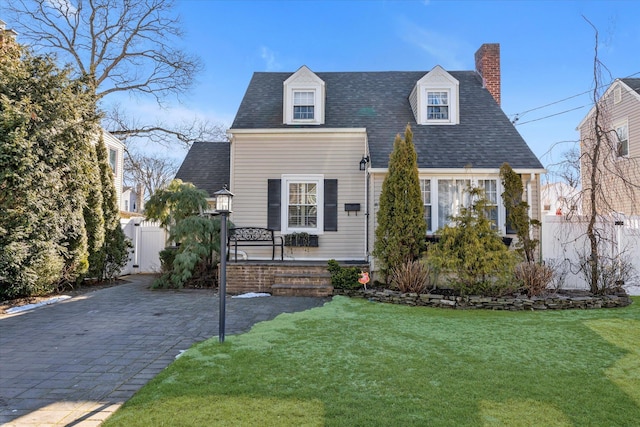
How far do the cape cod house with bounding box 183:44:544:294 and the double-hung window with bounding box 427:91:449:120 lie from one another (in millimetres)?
32

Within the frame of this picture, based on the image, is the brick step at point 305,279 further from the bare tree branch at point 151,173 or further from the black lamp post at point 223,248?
the bare tree branch at point 151,173

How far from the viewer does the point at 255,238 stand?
10812 millimetres

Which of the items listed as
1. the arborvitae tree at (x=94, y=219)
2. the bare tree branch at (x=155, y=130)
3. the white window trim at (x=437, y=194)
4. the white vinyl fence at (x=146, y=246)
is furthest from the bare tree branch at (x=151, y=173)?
the white window trim at (x=437, y=194)

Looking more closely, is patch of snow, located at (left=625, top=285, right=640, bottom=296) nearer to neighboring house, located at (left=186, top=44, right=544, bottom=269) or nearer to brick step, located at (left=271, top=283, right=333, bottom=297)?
neighboring house, located at (left=186, top=44, right=544, bottom=269)

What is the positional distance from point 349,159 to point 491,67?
21.7 feet

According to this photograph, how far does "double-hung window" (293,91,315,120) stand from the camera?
1169 cm

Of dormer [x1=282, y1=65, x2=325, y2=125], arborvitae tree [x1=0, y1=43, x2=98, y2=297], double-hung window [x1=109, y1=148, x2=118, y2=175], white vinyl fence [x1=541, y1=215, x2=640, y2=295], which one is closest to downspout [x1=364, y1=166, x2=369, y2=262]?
dormer [x1=282, y1=65, x2=325, y2=125]

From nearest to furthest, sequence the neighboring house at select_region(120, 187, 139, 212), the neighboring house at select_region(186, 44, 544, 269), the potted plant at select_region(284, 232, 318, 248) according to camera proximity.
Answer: the neighboring house at select_region(186, 44, 544, 269), the potted plant at select_region(284, 232, 318, 248), the neighboring house at select_region(120, 187, 139, 212)

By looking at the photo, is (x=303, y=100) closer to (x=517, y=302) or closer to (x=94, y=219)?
(x=94, y=219)

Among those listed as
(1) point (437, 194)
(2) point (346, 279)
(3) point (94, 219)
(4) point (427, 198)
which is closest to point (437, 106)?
(1) point (437, 194)

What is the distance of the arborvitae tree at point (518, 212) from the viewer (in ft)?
28.6

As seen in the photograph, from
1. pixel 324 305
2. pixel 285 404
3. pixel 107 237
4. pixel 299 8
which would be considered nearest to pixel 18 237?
pixel 107 237

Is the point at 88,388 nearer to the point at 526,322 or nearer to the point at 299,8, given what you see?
the point at 526,322

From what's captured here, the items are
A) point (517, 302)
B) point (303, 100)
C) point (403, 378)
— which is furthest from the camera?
point (303, 100)
